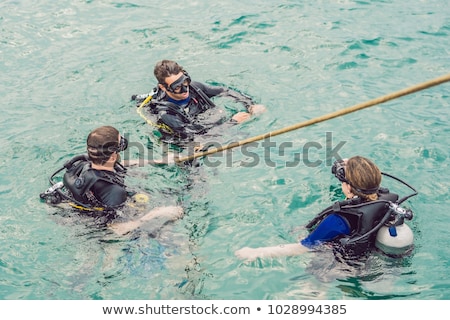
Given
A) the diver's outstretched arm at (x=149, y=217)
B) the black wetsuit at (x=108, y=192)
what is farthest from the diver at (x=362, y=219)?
the black wetsuit at (x=108, y=192)

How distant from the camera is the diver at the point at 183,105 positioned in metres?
7.39

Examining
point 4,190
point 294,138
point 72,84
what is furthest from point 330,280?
point 72,84

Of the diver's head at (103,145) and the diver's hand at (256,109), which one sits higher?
the diver's head at (103,145)

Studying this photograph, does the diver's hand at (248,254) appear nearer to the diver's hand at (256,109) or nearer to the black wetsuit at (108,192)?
the black wetsuit at (108,192)

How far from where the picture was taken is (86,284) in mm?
5629

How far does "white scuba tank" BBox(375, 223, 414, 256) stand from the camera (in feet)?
16.3

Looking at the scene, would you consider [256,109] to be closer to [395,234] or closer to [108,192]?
[108,192]

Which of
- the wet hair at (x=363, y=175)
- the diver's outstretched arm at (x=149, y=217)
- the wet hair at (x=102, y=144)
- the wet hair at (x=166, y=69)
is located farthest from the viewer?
the wet hair at (x=166, y=69)

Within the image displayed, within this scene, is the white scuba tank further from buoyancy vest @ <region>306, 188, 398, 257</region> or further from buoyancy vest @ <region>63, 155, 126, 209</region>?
buoyancy vest @ <region>63, 155, 126, 209</region>

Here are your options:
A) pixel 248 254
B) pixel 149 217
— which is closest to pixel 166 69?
pixel 149 217

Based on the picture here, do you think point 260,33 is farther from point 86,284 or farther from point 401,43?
point 86,284

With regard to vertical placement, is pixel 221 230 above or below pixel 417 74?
below

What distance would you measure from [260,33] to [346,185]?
6331mm

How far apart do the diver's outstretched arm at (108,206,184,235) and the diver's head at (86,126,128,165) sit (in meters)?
0.72
